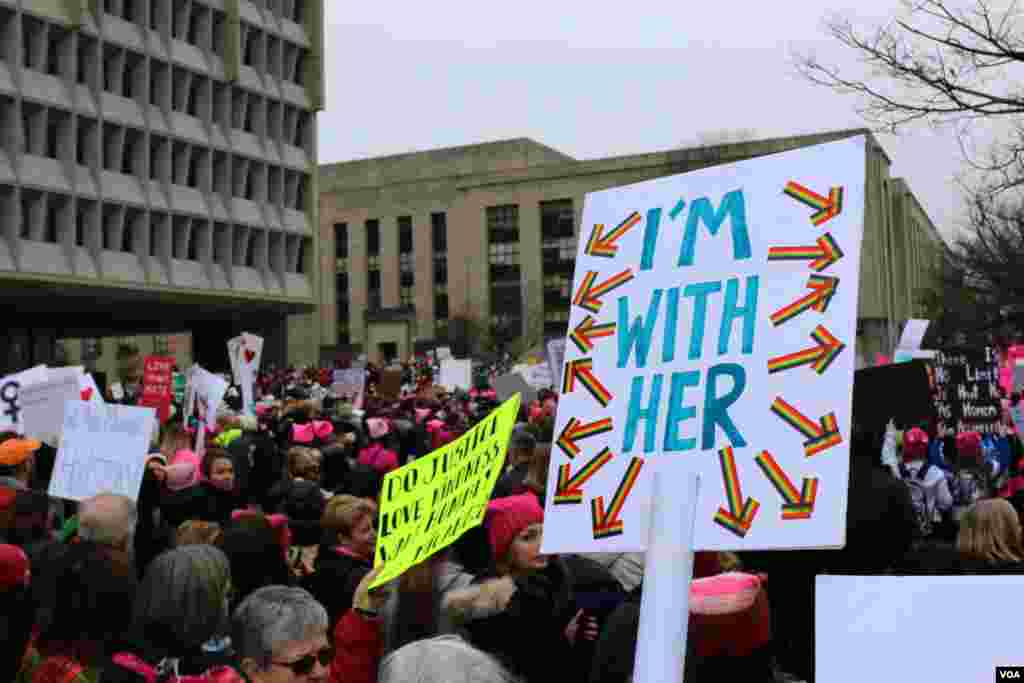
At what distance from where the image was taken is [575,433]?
243 cm

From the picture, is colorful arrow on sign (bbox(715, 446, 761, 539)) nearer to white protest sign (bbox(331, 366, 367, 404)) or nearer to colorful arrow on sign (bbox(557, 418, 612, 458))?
colorful arrow on sign (bbox(557, 418, 612, 458))

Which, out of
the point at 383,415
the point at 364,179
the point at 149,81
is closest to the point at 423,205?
the point at 364,179

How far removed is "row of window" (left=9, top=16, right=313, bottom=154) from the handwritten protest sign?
1545 inches

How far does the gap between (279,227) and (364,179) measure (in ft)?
141

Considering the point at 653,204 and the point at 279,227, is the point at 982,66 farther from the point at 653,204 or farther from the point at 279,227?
the point at 279,227

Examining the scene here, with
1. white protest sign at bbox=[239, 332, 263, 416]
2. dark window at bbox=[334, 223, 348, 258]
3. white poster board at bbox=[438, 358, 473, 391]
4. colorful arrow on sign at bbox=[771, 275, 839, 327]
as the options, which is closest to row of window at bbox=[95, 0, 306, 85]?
white poster board at bbox=[438, 358, 473, 391]

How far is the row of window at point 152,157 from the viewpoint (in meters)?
40.0

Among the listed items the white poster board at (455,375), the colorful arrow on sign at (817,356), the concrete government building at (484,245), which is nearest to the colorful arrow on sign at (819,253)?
the colorful arrow on sign at (817,356)

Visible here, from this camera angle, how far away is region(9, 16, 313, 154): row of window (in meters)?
40.8

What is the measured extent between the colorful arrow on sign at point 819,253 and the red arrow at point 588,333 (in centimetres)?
38

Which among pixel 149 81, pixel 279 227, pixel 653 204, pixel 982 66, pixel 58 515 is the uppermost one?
pixel 149 81

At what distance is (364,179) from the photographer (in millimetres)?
93062

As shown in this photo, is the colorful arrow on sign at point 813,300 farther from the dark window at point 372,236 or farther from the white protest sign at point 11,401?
the dark window at point 372,236

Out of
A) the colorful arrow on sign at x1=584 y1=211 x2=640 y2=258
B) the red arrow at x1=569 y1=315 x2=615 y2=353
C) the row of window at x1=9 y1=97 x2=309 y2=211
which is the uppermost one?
the row of window at x1=9 y1=97 x2=309 y2=211
